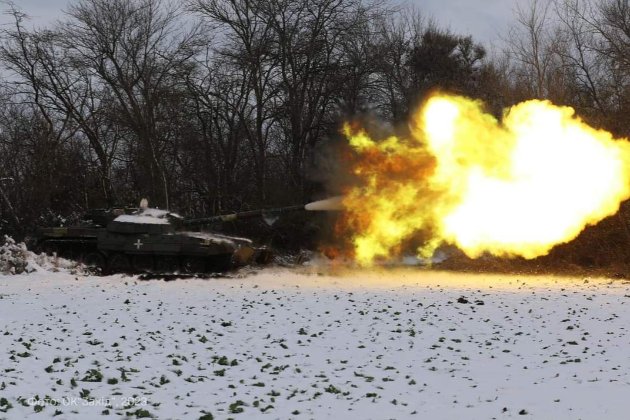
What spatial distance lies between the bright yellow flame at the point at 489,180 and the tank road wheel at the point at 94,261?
9.21 metres

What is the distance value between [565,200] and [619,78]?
13912mm

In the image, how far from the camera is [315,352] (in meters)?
11.1

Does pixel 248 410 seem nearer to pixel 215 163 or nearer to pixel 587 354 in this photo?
pixel 587 354

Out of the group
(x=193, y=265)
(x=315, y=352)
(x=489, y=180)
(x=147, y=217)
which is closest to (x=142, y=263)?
(x=147, y=217)

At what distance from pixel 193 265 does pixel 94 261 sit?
4014 millimetres

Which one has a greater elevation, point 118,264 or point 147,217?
point 147,217

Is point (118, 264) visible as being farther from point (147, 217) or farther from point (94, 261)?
point (147, 217)

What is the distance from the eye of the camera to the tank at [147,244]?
69.3 feet

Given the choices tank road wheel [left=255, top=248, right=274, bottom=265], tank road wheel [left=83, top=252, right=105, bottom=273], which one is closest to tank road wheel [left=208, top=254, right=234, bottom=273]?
tank road wheel [left=255, top=248, right=274, bottom=265]

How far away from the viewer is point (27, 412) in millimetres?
7539

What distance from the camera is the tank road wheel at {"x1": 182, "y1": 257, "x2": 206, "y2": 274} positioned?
21469 mm

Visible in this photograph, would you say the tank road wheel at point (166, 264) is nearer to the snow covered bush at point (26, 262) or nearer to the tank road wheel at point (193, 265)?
the tank road wheel at point (193, 265)

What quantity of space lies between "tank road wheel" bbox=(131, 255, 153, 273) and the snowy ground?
3468mm

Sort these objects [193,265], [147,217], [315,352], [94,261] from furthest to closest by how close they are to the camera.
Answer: [94,261], [147,217], [193,265], [315,352]
